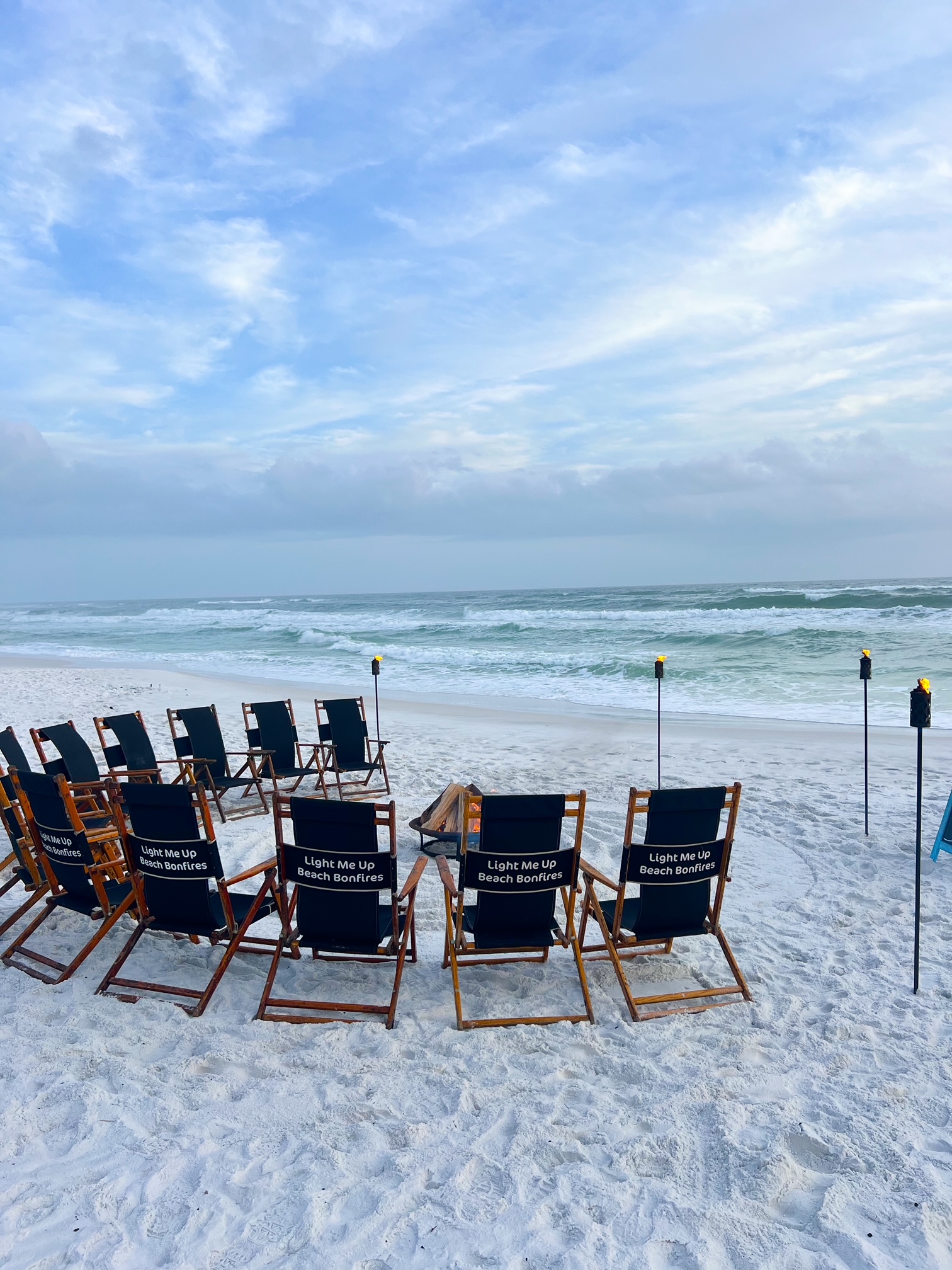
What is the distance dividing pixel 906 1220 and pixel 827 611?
3529 centimetres

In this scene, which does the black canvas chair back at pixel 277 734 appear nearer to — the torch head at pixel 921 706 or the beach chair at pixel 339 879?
the beach chair at pixel 339 879

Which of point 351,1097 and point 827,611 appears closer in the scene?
point 351,1097

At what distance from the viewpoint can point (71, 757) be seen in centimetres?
650

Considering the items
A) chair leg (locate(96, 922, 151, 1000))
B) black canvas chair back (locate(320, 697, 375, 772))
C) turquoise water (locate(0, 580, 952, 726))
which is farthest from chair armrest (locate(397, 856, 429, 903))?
turquoise water (locate(0, 580, 952, 726))

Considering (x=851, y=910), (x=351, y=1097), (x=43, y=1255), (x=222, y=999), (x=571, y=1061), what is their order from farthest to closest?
Result: (x=851, y=910) → (x=222, y=999) → (x=571, y=1061) → (x=351, y=1097) → (x=43, y=1255)

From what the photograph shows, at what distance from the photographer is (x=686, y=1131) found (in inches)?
107

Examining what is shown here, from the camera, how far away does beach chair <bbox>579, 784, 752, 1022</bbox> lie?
3.67 metres

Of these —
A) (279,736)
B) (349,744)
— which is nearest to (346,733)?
(349,744)

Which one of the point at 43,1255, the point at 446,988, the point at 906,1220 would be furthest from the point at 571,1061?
the point at 43,1255

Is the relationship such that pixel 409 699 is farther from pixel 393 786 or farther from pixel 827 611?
pixel 827 611

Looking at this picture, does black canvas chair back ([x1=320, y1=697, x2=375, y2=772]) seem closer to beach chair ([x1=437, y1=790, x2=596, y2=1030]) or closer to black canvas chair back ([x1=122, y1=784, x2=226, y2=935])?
black canvas chair back ([x1=122, y1=784, x2=226, y2=935])

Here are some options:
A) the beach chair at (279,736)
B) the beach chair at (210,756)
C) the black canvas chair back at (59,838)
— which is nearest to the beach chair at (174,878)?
the black canvas chair back at (59,838)

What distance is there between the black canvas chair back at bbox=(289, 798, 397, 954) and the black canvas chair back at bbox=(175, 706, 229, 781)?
4001 mm

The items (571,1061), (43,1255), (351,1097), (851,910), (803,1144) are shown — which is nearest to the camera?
(43,1255)
